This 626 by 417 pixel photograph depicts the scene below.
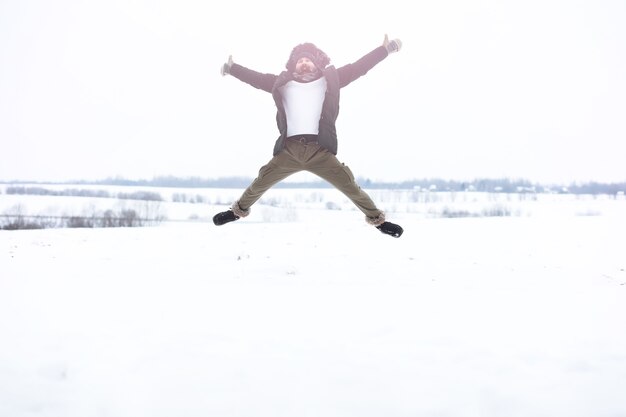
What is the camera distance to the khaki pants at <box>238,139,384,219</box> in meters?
5.65

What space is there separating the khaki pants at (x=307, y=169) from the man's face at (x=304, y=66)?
36.5 inches

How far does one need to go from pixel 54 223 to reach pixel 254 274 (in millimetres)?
53767

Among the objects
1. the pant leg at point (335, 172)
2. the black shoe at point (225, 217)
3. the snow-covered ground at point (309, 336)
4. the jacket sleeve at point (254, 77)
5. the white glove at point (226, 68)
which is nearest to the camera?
the snow-covered ground at point (309, 336)

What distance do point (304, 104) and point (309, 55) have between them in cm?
66

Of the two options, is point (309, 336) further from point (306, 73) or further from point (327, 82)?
point (306, 73)

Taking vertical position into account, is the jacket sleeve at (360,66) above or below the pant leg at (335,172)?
above

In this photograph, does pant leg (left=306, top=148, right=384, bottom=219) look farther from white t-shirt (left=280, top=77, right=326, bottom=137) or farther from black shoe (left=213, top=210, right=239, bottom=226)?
black shoe (left=213, top=210, right=239, bottom=226)

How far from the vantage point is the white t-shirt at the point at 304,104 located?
221 inches

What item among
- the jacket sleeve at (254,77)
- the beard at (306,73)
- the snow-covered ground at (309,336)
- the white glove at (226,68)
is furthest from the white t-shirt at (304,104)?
the snow-covered ground at (309,336)

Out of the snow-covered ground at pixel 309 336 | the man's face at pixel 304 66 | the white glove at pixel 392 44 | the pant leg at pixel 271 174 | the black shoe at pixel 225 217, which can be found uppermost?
the white glove at pixel 392 44

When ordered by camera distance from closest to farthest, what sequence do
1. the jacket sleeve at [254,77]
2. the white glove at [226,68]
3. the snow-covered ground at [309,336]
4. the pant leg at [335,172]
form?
the snow-covered ground at [309,336] < the pant leg at [335,172] < the jacket sleeve at [254,77] < the white glove at [226,68]

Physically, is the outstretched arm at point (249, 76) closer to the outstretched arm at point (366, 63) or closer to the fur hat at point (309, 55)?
the fur hat at point (309, 55)

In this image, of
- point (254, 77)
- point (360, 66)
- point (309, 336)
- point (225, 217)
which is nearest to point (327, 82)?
point (360, 66)

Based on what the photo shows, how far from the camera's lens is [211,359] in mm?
4336
